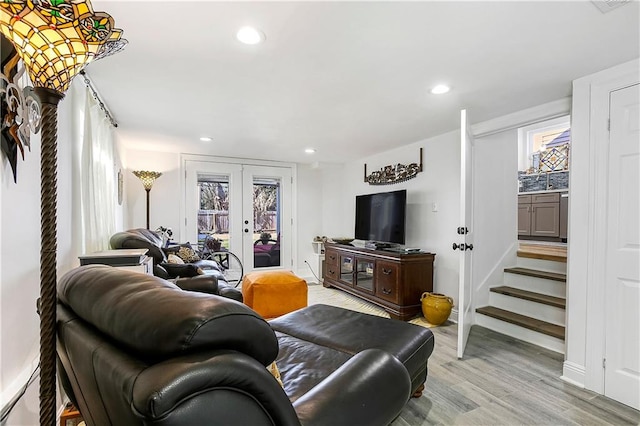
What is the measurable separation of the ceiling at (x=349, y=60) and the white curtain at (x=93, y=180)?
0.24m

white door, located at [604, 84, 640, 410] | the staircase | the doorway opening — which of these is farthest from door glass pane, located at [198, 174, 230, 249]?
the doorway opening

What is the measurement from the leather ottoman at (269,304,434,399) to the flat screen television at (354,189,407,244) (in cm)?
210

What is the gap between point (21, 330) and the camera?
51.6 inches

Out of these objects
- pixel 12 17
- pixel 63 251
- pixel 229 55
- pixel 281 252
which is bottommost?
pixel 281 252

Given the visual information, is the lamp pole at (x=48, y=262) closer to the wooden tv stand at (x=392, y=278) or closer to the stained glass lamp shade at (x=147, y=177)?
the wooden tv stand at (x=392, y=278)

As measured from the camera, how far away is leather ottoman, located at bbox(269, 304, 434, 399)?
1573 mm

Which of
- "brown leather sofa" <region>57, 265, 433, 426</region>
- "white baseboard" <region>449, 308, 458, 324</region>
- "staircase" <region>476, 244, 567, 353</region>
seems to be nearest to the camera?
"brown leather sofa" <region>57, 265, 433, 426</region>

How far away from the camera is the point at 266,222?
18.5 feet

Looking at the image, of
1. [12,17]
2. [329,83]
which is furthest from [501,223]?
[12,17]

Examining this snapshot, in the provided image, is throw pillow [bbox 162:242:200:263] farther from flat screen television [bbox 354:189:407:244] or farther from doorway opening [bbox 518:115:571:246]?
doorway opening [bbox 518:115:571:246]

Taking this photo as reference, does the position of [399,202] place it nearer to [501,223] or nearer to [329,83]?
[501,223]

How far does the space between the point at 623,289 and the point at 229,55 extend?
295 cm

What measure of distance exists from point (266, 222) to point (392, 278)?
2.77 m

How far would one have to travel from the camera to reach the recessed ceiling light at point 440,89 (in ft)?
7.64
